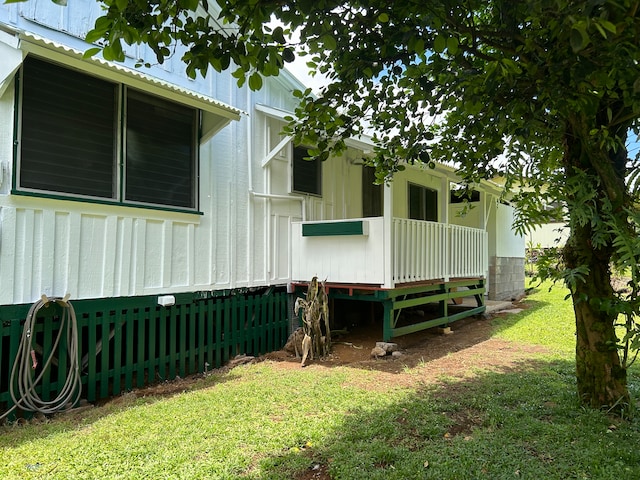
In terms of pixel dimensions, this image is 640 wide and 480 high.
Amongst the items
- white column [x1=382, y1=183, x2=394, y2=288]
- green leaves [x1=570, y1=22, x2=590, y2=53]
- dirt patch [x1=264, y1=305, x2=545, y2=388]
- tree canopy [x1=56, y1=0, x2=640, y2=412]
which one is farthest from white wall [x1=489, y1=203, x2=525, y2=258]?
green leaves [x1=570, y1=22, x2=590, y2=53]

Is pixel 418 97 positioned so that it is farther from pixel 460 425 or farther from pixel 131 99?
pixel 131 99

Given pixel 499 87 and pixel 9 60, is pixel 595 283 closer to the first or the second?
pixel 499 87

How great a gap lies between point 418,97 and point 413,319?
22.1 ft

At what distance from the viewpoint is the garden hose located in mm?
4312

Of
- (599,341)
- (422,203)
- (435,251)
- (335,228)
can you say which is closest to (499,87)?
(599,341)

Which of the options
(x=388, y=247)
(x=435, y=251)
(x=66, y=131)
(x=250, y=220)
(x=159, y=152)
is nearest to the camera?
(x=66, y=131)

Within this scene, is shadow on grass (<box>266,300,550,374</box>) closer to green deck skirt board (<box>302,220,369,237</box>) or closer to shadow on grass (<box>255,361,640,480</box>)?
shadow on grass (<box>255,361,640,480</box>)

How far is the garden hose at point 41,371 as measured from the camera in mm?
4312

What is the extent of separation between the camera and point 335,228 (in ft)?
23.5

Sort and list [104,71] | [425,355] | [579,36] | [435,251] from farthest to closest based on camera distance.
→ [435,251] → [425,355] → [104,71] → [579,36]

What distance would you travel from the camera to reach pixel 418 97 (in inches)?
153

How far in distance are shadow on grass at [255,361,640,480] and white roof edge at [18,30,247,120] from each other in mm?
3868

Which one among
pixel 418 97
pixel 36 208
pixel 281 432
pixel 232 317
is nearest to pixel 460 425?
pixel 281 432

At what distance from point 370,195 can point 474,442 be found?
7.52 metres
